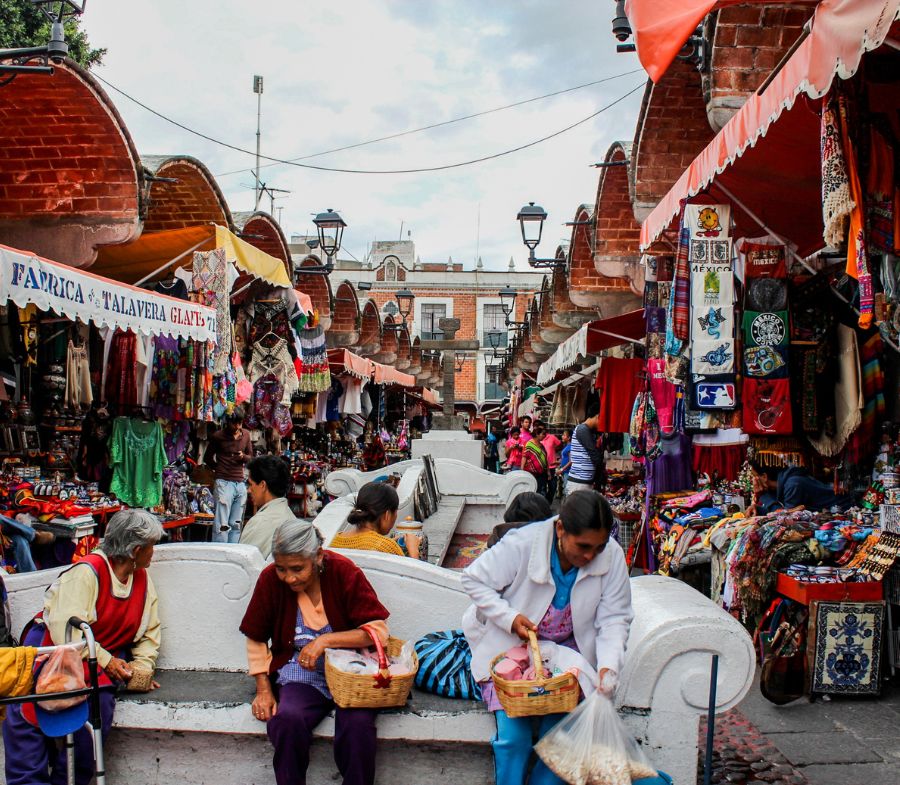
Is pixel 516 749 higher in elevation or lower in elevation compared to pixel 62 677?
lower

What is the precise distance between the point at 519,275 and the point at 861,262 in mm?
40279

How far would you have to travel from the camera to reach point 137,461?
27.9 ft

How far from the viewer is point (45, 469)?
785cm

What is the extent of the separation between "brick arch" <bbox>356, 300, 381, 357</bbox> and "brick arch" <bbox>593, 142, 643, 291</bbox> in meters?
9.36

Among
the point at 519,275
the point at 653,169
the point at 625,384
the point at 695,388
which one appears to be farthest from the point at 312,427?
the point at 519,275

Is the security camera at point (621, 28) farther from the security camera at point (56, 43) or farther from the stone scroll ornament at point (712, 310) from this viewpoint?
the security camera at point (56, 43)

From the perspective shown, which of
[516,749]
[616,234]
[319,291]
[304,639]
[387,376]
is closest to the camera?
[516,749]

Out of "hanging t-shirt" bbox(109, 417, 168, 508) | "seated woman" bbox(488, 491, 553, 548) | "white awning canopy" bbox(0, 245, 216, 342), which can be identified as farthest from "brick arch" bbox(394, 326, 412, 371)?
"seated woman" bbox(488, 491, 553, 548)

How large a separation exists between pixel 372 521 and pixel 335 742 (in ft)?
5.62

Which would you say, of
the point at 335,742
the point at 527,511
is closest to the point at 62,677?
the point at 335,742

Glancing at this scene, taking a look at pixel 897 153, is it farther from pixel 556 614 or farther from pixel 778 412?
pixel 556 614

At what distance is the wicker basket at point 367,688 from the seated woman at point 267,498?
1658mm

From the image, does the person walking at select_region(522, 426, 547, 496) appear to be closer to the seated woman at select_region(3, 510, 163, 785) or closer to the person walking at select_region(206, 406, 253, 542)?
the person walking at select_region(206, 406, 253, 542)

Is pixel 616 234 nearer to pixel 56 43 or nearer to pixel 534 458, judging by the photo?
pixel 534 458
